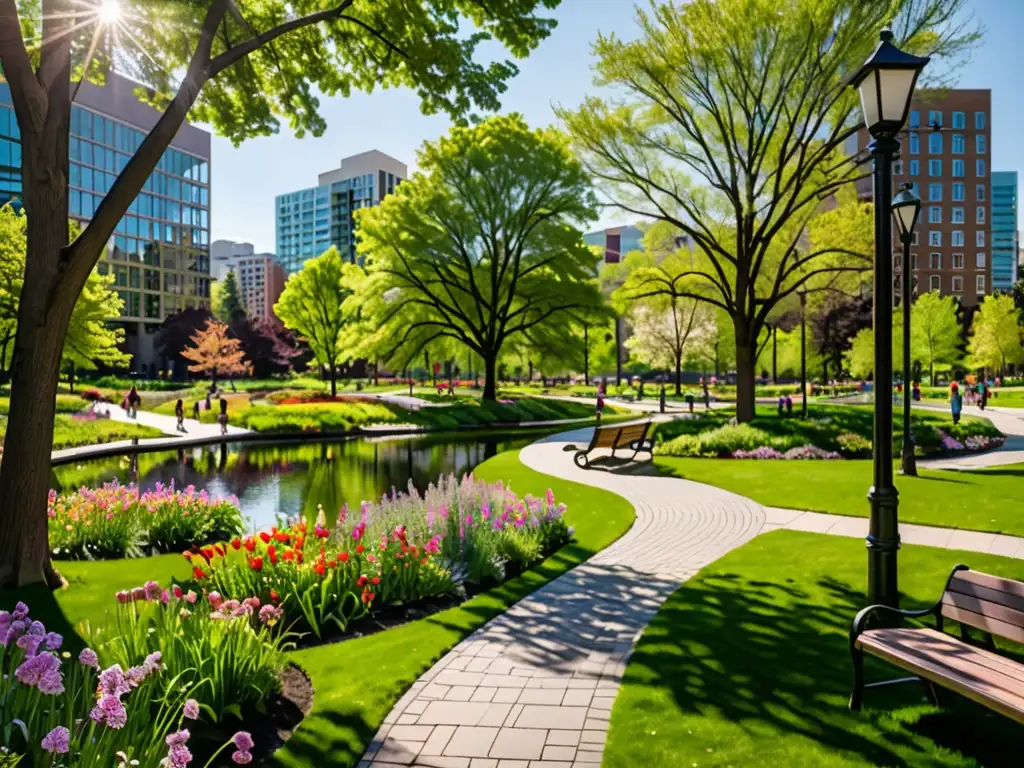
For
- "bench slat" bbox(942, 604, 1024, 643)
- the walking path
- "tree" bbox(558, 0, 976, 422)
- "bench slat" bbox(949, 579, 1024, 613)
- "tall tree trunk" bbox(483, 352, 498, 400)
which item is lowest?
the walking path

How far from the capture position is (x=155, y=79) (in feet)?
36.1

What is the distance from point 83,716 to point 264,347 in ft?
228

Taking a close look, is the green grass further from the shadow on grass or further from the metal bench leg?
the metal bench leg

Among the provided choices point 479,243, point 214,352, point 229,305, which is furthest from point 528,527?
point 229,305

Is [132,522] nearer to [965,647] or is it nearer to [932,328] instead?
[965,647]

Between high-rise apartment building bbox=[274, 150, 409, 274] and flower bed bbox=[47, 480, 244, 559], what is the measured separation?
124 m

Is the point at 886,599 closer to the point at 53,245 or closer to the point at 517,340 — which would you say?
the point at 53,245

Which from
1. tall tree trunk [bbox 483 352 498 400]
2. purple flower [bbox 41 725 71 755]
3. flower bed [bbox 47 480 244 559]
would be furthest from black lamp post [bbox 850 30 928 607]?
tall tree trunk [bbox 483 352 498 400]

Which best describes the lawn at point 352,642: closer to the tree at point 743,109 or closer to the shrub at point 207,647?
the shrub at point 207,647

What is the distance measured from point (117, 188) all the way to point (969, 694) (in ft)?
27.4

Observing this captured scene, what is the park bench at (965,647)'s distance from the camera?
3.91 metres

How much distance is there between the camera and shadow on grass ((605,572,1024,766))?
4.21 meters

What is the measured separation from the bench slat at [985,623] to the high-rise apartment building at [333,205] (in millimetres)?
130770

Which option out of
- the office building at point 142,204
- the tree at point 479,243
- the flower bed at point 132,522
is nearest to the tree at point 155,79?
the flower bed at point 132,522
